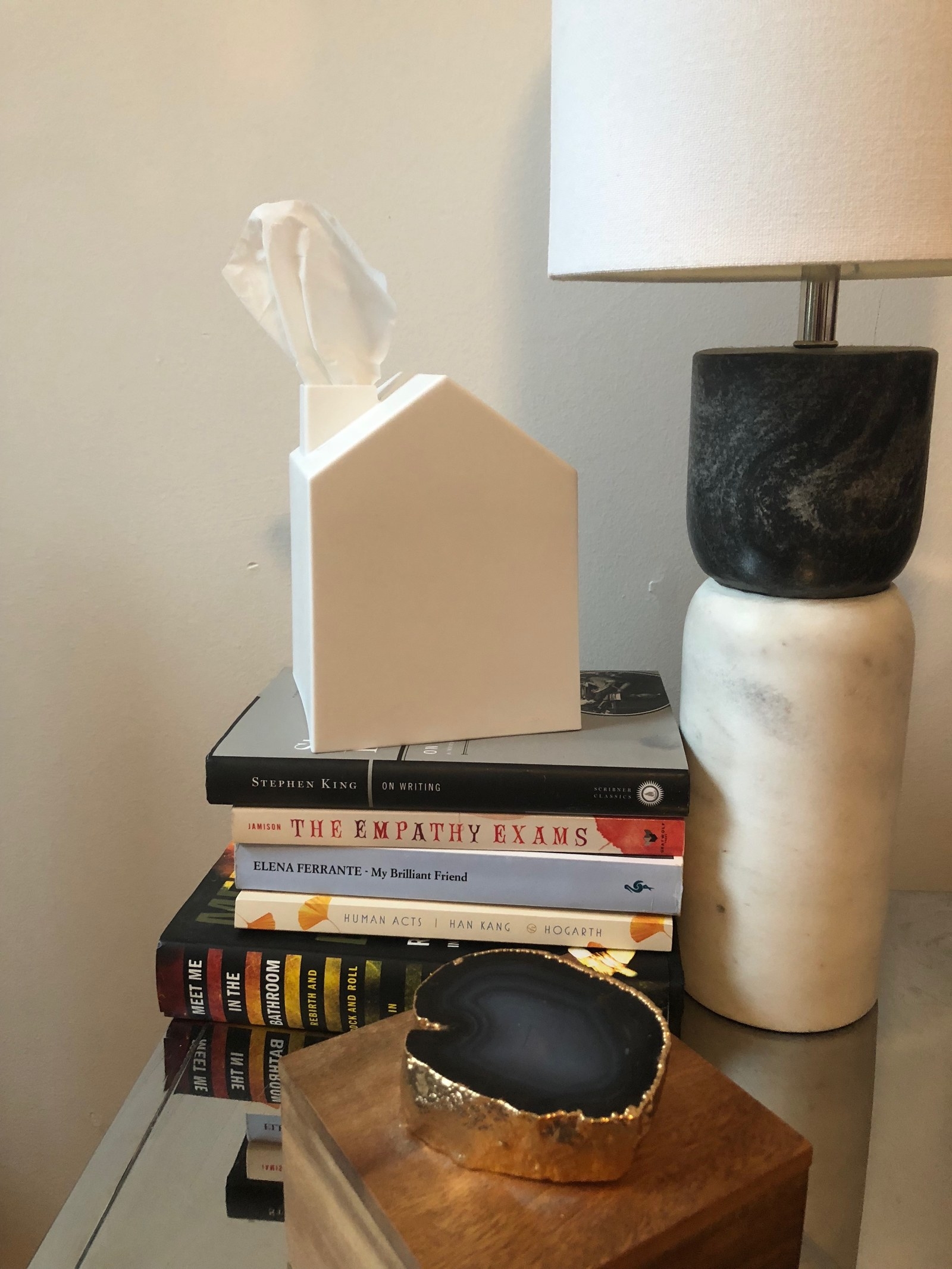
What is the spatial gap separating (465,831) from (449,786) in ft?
0.09

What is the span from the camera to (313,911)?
0.61 meters

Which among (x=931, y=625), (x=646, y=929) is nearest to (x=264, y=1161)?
(x=646, y=929)

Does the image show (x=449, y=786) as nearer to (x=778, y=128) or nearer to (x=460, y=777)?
(x=460, y=777)

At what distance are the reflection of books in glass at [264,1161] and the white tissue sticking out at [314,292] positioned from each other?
0.45m

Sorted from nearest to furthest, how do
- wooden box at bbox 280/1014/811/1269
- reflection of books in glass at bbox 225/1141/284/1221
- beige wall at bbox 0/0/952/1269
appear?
wooden box at bbox 280/1014/811/1269, reflection of books in glass at bbox 225/1141/284/1221, beige wall at bbox 0/0/952/1269

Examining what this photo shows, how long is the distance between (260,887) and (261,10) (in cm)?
62

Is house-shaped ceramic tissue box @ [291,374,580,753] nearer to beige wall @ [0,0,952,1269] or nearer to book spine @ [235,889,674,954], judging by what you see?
book spine @ [235,889,674,954]

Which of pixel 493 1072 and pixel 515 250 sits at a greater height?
pixel 515 250

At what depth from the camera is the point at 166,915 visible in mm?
947

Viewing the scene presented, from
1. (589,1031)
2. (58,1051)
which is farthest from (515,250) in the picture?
(58,1051)

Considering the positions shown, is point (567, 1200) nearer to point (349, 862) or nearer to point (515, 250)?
point (349, 862)

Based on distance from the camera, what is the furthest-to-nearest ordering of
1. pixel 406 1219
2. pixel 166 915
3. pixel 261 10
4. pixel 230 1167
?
pixel 166 915
pixel 261 10
pixel 230 1167
pixel 406 1219

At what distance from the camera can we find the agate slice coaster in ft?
1.26

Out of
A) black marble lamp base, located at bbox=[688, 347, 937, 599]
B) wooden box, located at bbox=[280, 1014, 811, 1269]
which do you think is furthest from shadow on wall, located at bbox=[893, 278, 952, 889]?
wooden box, located at bbox=[280, 1014, 811, 1269]
